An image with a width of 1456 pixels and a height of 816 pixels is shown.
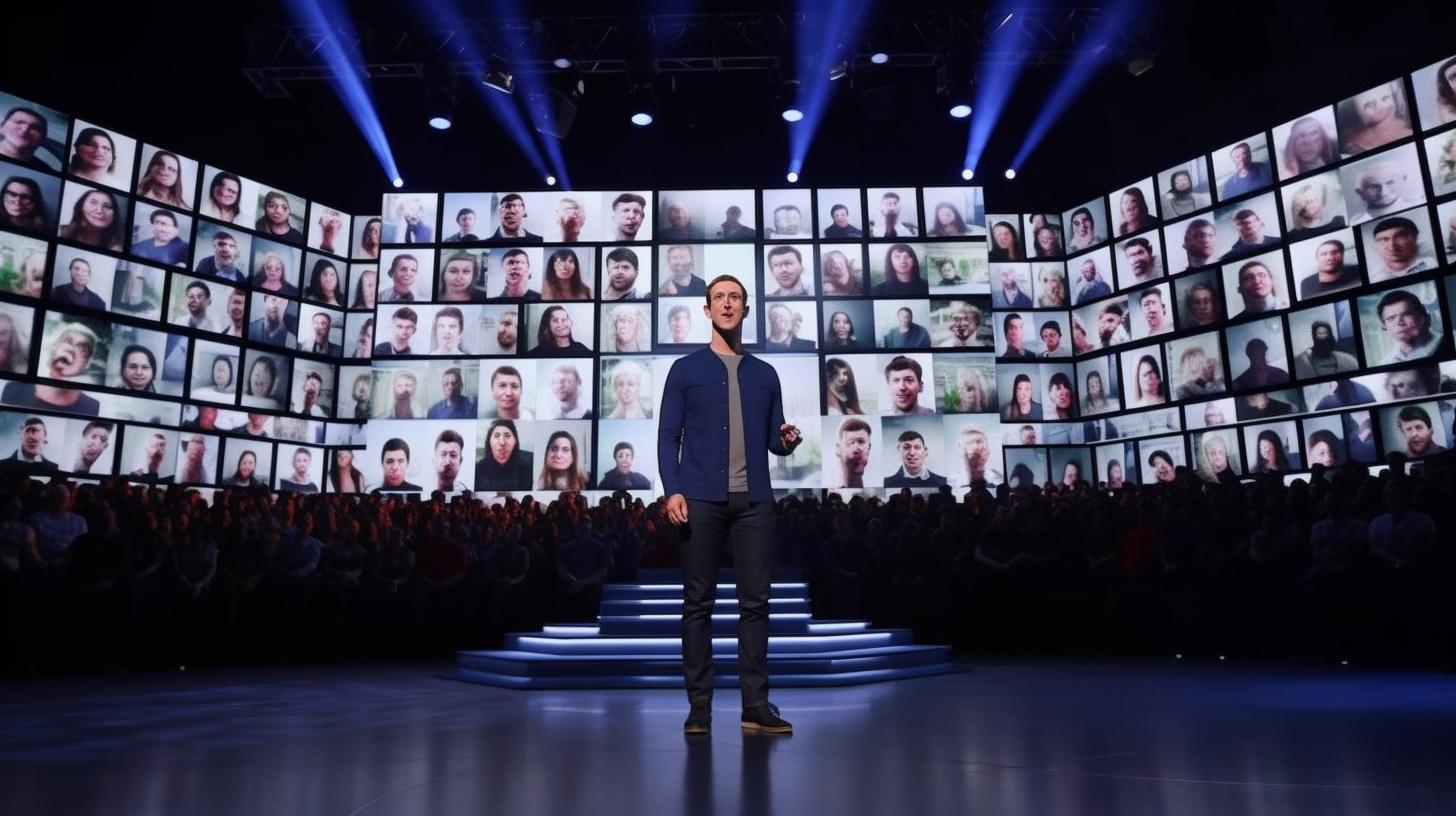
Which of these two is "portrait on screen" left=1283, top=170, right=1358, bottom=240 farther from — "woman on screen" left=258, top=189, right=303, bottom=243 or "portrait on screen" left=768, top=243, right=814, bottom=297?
"woman on screen" left=258, top=189, right=303, bottom=243

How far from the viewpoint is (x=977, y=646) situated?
948cm

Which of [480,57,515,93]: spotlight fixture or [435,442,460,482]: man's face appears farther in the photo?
[435,442,460,482]: man's face

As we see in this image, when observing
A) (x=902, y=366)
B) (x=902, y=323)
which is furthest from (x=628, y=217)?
(x=902, y=366)

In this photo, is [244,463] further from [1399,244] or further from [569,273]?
[1399,244]

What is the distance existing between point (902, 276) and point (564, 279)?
600cm

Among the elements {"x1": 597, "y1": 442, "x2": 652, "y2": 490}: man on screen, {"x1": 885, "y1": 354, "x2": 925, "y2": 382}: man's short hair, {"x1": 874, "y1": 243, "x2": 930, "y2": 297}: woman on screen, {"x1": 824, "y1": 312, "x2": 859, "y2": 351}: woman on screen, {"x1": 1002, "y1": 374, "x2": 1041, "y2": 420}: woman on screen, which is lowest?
{"x1": 597, "y1": 442, "x2": 652, "y2": 490}: man on screen

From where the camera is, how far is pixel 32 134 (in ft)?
40.8

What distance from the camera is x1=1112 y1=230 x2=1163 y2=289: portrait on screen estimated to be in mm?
15188

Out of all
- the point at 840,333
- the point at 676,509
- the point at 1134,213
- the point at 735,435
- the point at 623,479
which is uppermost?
the point at 1134,213

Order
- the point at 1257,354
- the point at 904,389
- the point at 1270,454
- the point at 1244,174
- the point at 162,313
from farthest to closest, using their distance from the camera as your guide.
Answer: the point at 904,389
the point at 162,313
the point at 1244,174
the point at 1257,354
the point at 1270,454

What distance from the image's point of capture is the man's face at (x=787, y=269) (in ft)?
50.6

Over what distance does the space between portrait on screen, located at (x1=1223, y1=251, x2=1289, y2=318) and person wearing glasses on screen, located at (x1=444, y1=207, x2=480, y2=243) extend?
12.7 meters

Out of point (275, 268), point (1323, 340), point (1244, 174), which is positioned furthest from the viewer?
point (275, 268)

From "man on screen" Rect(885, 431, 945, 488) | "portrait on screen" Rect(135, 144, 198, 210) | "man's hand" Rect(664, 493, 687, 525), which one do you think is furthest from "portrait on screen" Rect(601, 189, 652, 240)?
"man's hand" Rect(664, 493, 687, 525)
